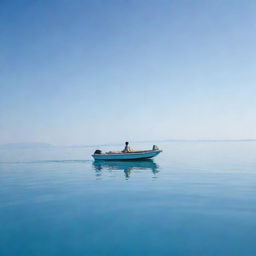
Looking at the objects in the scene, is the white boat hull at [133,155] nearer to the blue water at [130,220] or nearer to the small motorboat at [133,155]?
the small motorboat at [133,155]

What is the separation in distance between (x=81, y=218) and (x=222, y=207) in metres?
8.49

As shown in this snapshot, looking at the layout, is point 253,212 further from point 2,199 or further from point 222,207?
point 2,199

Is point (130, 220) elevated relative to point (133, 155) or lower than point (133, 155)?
lower

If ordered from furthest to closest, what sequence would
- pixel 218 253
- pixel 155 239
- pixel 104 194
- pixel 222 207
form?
pixel 104 194
pixel 222 207
pixel 155 239
pixel 218 253

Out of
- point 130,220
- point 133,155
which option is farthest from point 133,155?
point 130,220

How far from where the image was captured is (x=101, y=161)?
43844 mm

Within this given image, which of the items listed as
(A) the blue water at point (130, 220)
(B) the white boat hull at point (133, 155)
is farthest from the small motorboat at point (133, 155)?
(A) the blue water at point (130, 220)

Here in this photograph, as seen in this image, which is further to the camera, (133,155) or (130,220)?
(133,155)

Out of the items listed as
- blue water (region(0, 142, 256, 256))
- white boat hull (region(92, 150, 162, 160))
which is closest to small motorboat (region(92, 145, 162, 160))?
white boat hull (region(92, 150, 162, 160))

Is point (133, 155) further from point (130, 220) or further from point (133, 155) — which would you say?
point (130, 220)

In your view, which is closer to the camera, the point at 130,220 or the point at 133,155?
the point at 130,220

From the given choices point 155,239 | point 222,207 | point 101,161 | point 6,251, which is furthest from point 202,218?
point 101,161

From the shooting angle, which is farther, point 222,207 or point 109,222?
point 222,207

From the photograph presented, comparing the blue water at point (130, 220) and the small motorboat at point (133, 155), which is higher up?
the small motorboat at point (133, 155)
